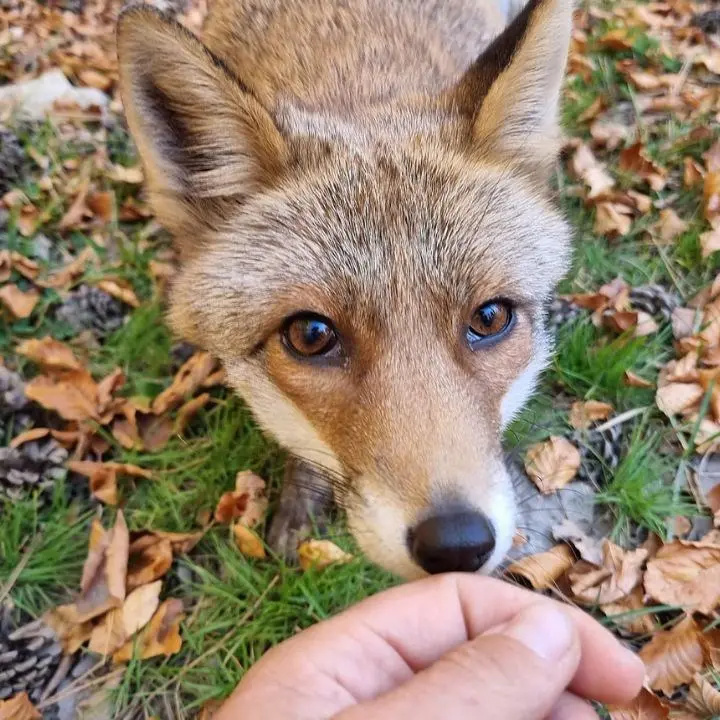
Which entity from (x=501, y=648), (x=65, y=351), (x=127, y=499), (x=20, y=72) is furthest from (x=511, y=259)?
(x=20, y=72)

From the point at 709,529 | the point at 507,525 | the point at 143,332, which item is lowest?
the point at 709,529

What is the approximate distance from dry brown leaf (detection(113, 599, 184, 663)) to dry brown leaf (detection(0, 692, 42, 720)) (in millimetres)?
330

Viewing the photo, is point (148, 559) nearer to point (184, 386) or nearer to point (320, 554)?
point (320, 554)

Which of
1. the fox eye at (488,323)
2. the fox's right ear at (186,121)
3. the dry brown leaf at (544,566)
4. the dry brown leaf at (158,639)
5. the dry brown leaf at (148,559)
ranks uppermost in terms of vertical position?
the fox's right ear at (186,121)

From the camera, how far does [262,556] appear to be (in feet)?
9.99

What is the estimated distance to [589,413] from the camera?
3246 millimetres

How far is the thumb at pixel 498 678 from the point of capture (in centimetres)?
129

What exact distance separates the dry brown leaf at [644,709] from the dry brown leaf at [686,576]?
1.33 feet

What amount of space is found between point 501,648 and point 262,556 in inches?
71.1

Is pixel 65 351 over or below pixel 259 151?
below

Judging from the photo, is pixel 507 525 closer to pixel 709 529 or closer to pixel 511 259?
pixel 511 259

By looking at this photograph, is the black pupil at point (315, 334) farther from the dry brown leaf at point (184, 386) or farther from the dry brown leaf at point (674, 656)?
the dry brown leaf at point (674, 656)

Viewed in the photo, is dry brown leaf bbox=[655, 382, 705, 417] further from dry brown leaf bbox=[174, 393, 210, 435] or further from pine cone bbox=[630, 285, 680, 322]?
dry brown leaf bbox=[174, 393, 210, 435]

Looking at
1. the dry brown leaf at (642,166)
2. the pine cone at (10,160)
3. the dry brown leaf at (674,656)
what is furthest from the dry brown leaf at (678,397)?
the pine cone at (10,160)
